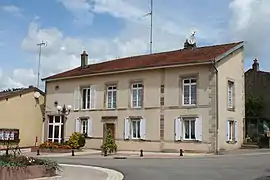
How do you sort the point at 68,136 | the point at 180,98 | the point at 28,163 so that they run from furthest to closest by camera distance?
the point at 68,136
the point at 180,98
the point at 28,163

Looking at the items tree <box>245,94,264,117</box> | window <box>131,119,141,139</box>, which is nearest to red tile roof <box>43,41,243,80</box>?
window <box>131,119,141,139</box>

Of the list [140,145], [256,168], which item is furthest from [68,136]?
[256,168]

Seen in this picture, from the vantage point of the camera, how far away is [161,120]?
29156 mm

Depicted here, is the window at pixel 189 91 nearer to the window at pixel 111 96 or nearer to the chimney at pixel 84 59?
the window at pixel 111 96

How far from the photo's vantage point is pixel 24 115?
A: 3497 cm

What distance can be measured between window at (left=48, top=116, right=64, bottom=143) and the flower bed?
71.4ft

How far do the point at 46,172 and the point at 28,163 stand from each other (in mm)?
638

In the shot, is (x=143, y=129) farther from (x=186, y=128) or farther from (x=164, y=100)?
(x=186, y=128)

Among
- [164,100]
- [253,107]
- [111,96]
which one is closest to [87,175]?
[164,100]

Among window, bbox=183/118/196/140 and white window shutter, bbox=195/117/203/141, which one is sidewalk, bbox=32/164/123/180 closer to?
white window shutter, bbox=195/117/203/141

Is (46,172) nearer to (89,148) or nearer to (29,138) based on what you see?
(89,148)

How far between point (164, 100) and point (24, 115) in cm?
1257

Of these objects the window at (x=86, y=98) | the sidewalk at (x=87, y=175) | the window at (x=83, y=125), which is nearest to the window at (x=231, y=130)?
the window at (x=83, y=125)

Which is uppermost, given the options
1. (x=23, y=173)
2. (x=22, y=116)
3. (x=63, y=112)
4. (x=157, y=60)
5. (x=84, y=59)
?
(x=84, y=59)
